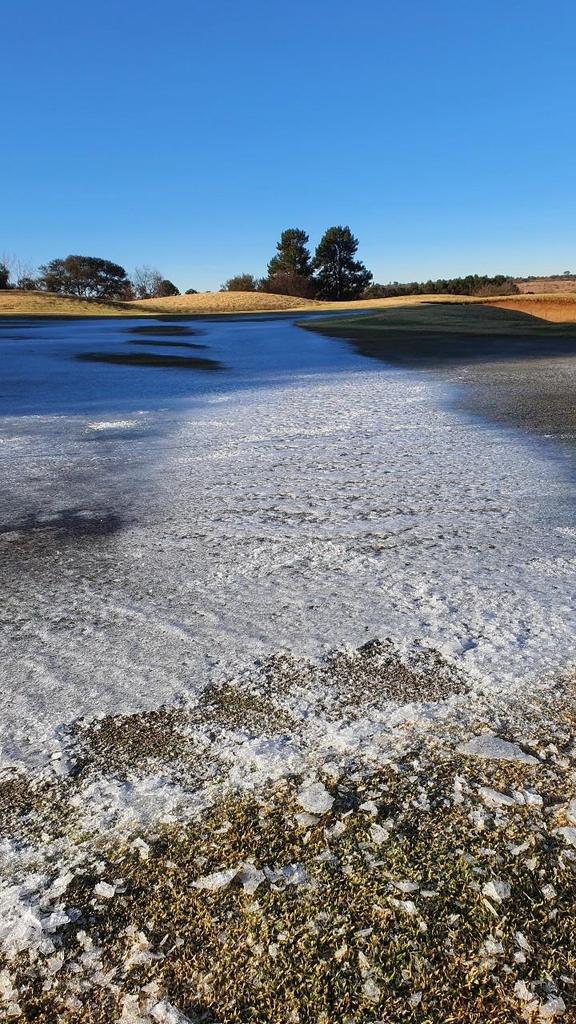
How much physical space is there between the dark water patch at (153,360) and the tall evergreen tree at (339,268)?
56.3 m

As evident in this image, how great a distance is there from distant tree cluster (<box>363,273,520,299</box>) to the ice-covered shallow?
150 ft

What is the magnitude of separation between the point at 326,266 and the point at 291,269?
11.6ft

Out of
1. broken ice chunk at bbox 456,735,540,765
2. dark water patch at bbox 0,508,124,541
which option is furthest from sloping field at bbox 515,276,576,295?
broken ice chunk at bbox 456,735,540,765

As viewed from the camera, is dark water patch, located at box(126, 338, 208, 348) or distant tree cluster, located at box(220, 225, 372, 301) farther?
distant tree cluster, located at box(220, 225, 372, 301)

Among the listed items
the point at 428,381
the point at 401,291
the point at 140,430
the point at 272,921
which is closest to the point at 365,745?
the point at 272,921

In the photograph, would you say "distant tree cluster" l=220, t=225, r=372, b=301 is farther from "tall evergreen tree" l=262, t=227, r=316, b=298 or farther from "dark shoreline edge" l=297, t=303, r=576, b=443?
"dark shoreline edge" l=297, t=303, r=576, b=443

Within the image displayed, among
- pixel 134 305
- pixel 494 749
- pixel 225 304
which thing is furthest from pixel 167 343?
pixel 134 305

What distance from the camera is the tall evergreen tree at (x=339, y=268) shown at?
214 ft

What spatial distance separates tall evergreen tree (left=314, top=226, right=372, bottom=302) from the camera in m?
65.2

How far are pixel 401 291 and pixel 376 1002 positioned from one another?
6441cm

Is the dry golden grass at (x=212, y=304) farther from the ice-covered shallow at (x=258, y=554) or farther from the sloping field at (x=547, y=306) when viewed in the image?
the ice-covered shallow at (x=258, y=554)

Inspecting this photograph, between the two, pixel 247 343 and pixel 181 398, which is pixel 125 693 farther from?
pixel 247 343

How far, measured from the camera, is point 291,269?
64.8 metres

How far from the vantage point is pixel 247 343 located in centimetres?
1497
